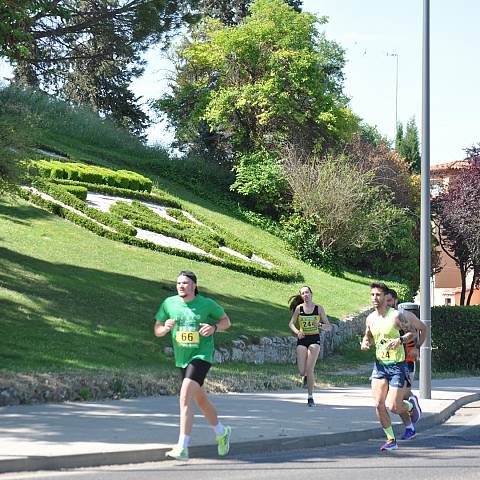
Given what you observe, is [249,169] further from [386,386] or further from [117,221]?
[386,386]

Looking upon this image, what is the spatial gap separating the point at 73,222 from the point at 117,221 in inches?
60.1

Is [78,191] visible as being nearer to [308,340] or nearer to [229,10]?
[308,340]

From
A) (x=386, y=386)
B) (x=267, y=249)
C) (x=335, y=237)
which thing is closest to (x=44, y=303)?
(x=386, y=386)

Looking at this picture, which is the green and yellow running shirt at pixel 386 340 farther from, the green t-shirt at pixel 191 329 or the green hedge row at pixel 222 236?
the green hedge row at pixel 222 236

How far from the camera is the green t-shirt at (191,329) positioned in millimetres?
10367

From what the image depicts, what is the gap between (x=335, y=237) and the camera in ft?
149

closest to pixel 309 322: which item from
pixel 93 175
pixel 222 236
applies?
pixel 222 236

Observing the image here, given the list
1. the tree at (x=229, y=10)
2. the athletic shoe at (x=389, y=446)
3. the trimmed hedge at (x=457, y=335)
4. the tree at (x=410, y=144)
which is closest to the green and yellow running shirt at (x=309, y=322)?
the athletic shoe at (x=389, y=446)

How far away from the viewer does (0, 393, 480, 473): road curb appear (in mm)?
9547

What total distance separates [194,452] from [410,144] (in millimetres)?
77800

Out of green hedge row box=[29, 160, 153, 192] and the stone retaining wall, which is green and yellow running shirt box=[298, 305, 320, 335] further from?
green hedge row box=[29, 160, 153, 192]

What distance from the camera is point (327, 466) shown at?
34.5 feet

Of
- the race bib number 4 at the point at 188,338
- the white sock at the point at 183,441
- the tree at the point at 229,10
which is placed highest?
the tree at the point at 229,10

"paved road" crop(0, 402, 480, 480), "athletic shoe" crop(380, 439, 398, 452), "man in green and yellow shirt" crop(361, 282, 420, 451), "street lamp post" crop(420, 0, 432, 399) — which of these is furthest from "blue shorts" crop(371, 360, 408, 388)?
"street lamp post" crop(420, 0, 432, 399)
